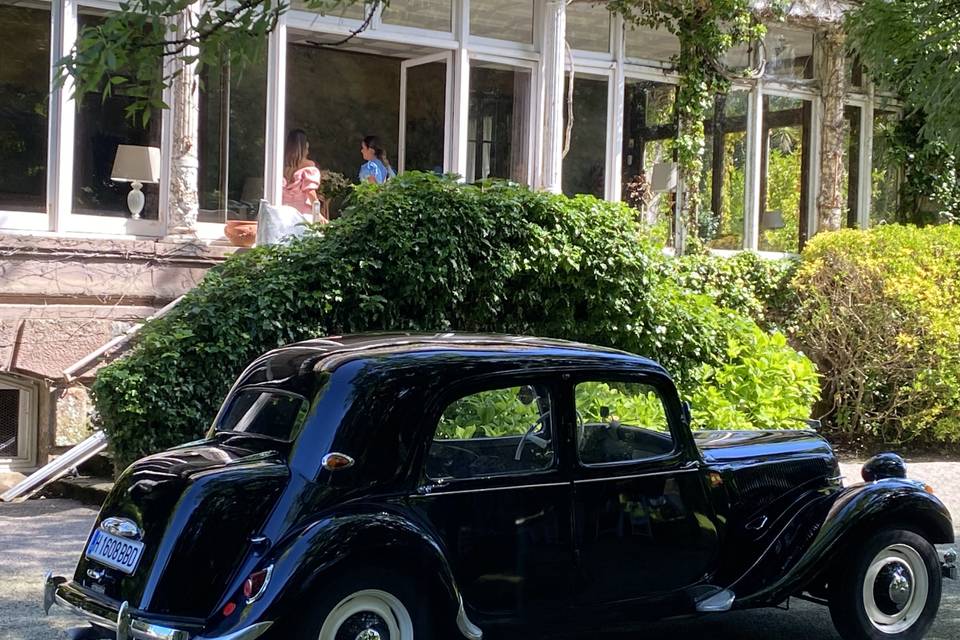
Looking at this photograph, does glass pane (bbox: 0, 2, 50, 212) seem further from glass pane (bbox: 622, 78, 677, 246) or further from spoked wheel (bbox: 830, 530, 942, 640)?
spoked wheel (bbox: 830, 530, 942, 640)

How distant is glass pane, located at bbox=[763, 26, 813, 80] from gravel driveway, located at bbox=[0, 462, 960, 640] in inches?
419

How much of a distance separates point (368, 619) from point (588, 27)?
1212 centimetres

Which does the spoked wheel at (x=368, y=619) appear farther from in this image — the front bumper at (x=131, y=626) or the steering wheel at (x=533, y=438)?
the steering wheel at (x=533, y=438)

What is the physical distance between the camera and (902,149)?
17.1 metres

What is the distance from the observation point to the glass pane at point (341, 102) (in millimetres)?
16141

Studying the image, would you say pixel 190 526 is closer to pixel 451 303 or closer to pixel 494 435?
pixel 494 435

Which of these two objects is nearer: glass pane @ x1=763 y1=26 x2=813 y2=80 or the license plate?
the license plate

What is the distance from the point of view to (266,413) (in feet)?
17.0

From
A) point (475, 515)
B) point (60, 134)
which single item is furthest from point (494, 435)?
point (60, 134)

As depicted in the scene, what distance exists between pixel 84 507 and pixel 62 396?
169cm

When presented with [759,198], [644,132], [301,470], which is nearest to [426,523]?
[301,470]

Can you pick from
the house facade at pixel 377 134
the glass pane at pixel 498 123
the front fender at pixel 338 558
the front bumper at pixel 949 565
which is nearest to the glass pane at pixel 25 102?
the house facade at pixel 377 134

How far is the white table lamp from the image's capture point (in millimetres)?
11742

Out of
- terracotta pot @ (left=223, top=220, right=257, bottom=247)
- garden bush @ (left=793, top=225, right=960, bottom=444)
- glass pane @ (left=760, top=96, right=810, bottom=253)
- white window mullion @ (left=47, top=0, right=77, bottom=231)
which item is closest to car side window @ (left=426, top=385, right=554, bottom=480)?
terracotta pot @ (left=223, top=220, right=257, bottom=247)
